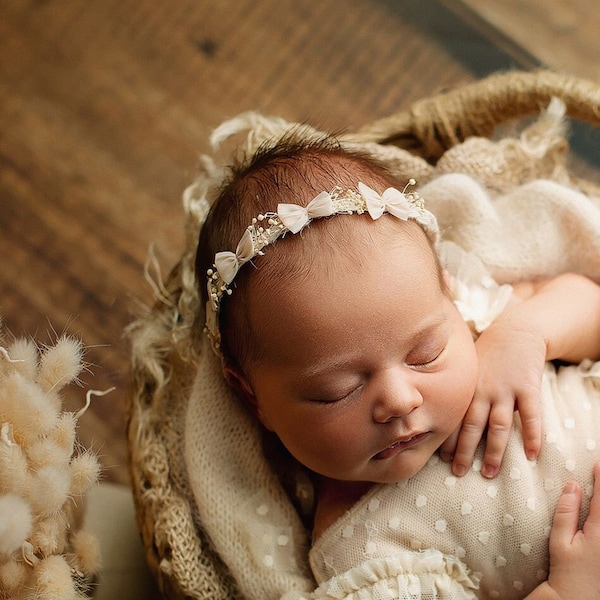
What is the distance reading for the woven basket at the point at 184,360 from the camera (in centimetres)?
101

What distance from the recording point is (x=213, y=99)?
1.74 m

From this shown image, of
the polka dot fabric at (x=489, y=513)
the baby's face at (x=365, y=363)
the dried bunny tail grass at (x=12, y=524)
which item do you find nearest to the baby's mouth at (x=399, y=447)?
the baby's face at (x=365, y=363)

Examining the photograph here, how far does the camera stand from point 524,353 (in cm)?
99

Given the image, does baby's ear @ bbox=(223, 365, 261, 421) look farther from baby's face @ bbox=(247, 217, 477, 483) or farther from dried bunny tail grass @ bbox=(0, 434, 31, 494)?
dried bunny tail grass @ bbox=(0, 434, 31, 494)

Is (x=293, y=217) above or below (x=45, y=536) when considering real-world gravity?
above

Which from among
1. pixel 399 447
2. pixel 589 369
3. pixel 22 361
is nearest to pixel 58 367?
pixel 22 361

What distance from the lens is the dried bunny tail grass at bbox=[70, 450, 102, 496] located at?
70 centimetres

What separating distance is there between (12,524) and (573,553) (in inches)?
24.7

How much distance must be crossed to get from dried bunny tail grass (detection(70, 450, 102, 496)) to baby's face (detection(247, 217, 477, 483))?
243mm

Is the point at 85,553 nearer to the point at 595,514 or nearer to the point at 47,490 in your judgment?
the point at 47,490

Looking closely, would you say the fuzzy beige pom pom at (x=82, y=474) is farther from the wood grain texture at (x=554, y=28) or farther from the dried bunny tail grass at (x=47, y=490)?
the wood grain texture at (x=554, y=28)

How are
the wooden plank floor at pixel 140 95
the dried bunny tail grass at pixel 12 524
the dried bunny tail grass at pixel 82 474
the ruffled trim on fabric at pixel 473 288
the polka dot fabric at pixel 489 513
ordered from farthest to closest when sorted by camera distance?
the wooden plank floor at pixel 140 95
the ruffled trim on fabric at pixel 473 288
the polka dot fabric at pixel 489 513
the dried bunny tail grass at pixel 82 474
the dried bunny tail grass at pixel 12 524

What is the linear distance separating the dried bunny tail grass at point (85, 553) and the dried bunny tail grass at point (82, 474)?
0.21 feet

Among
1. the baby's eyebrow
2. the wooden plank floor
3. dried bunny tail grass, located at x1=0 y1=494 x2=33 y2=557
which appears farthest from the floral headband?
the wooden plank floor
